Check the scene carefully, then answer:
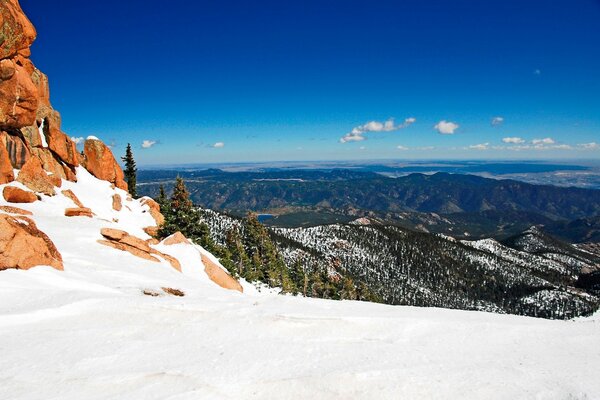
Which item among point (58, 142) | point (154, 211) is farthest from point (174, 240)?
point (58, 142)

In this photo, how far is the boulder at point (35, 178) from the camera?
38.8m

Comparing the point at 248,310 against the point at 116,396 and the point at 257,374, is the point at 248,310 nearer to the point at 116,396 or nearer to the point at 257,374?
the point at 257,374

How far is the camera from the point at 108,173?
58.4 m

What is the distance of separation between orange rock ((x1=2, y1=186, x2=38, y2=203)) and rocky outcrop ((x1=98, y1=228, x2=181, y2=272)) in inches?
497

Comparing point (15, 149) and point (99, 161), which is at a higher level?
point (15, 149)

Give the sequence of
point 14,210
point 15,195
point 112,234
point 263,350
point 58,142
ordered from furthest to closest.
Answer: point 58,142 → point 15,195 → point 14,210 → point 112,234 → point 263,350

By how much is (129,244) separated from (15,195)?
15.4m

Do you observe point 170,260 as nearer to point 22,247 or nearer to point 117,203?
point 22,247

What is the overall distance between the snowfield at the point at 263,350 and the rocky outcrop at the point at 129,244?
1174cm

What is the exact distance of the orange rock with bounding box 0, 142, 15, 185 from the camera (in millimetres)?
36281

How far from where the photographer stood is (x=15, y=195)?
118 ft

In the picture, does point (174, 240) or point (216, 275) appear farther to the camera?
point (174, 240)

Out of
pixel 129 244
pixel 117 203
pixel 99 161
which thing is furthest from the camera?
pixel 99 161

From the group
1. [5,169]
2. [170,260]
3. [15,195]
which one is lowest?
[170,260]
